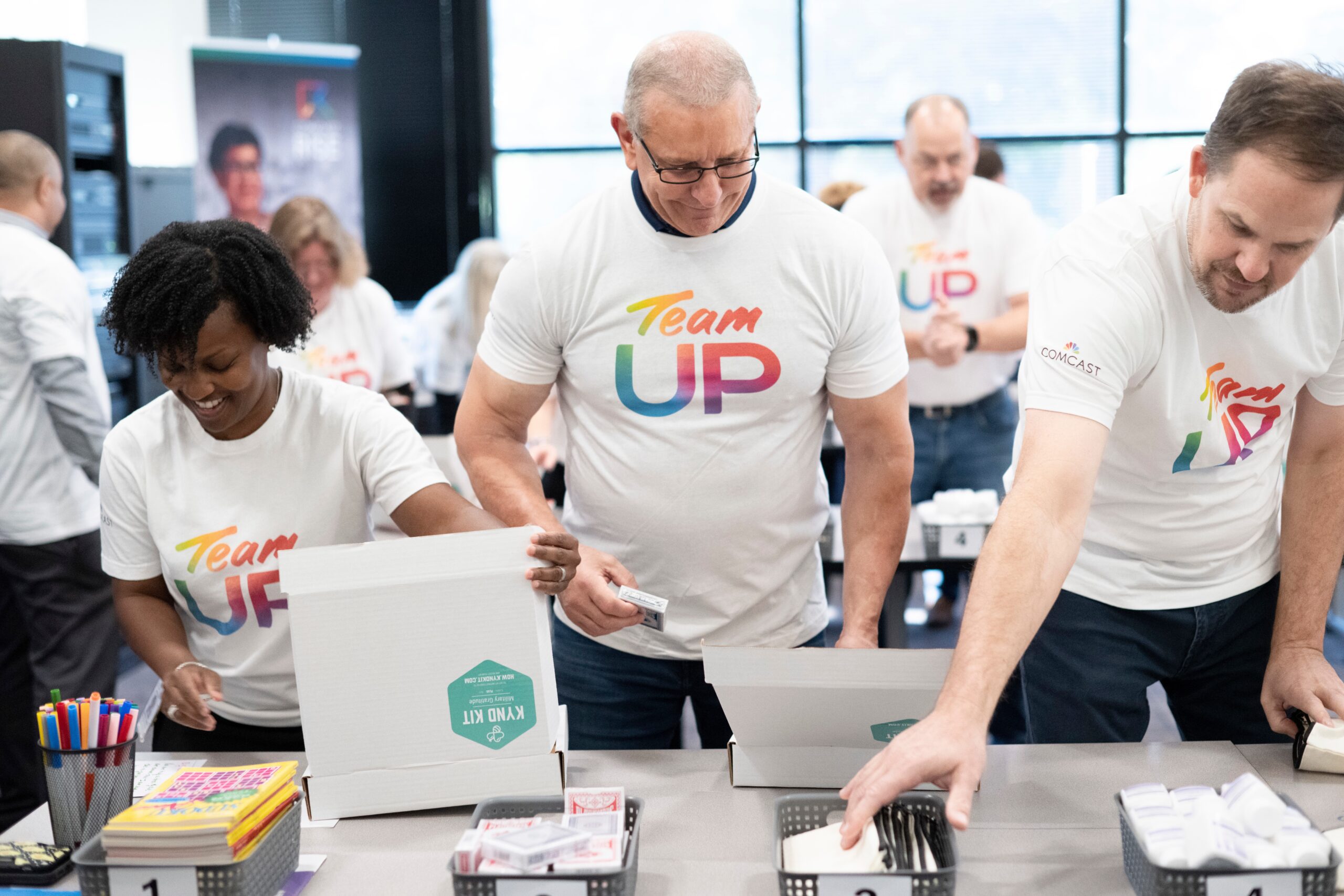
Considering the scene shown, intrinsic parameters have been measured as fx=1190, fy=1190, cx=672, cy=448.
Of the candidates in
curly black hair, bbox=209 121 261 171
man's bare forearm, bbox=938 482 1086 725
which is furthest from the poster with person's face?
man's bare forearm, bbox=938 482 1086 725

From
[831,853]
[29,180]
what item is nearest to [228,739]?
[831,853]

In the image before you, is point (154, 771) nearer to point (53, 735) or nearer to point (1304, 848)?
point (53, 735)

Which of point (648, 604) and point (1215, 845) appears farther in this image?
point (648, 604)

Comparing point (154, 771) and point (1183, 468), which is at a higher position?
point (1183, 468)

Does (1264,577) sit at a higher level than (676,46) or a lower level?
lower

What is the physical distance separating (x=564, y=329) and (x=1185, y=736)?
1.10 meters

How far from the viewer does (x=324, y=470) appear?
66.2 inches

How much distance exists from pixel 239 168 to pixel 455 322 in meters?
1.40

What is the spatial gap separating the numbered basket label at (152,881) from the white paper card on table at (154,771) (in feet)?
0.87

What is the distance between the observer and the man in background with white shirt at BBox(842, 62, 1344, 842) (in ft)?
4.34

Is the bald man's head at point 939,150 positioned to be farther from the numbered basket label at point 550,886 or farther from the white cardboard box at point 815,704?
the numbered basket label at point 550,886

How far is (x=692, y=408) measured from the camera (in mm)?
1665

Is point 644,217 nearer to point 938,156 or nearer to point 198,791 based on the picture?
point 198,791

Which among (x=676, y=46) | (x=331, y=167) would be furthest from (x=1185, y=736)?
(x=331, y=167)
